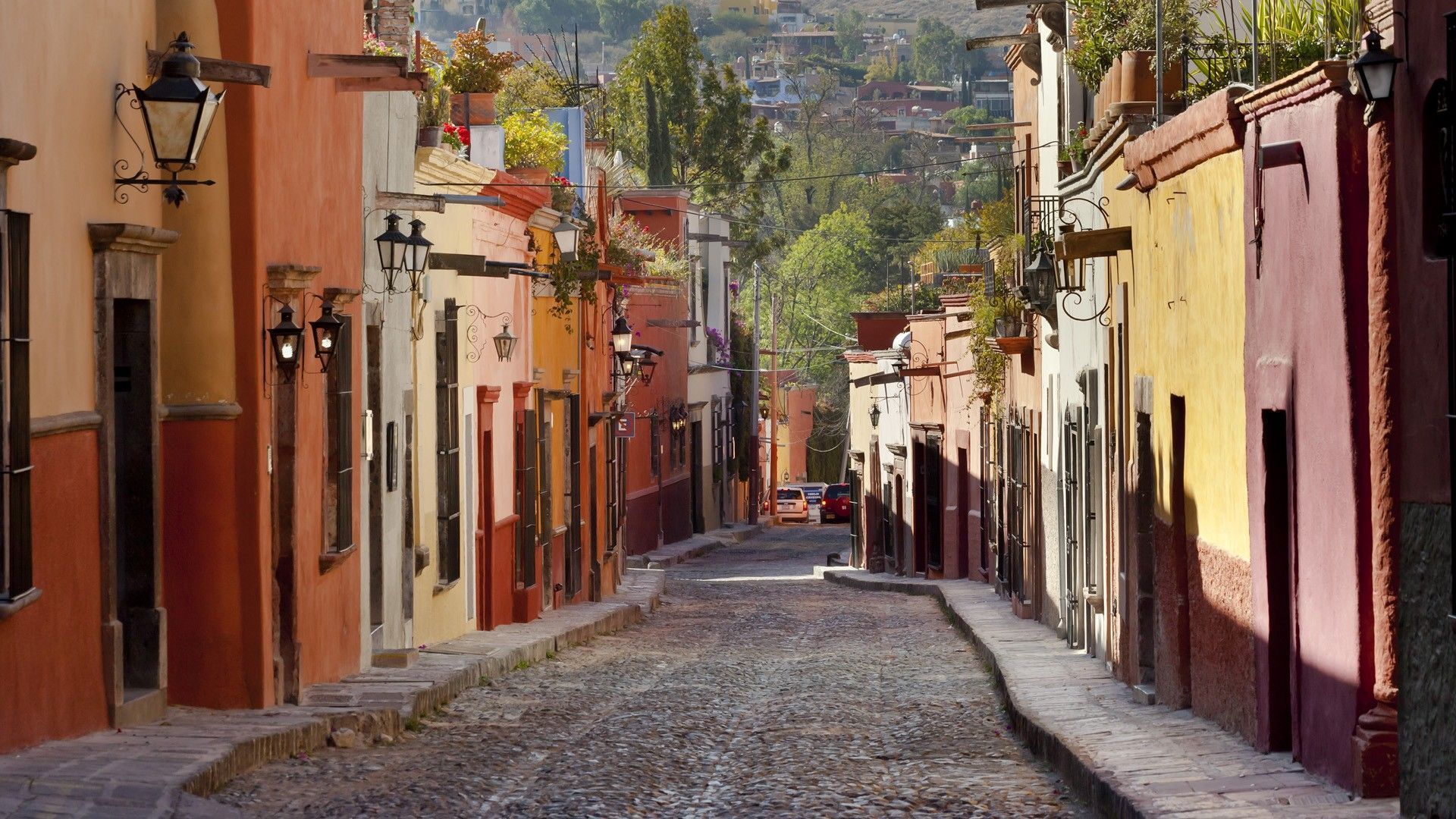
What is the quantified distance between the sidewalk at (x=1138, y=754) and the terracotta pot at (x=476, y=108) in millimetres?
8325

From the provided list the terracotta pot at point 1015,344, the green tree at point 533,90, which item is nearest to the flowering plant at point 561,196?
the terracotta pot at point 1015,344

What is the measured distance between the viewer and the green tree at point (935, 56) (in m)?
171

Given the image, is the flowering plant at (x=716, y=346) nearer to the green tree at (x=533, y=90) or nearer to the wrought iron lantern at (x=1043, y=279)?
the green tree at (x=533, y=90)

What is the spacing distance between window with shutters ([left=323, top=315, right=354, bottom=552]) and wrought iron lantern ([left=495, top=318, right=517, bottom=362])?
538 cm

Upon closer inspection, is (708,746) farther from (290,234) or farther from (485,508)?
(485,508)

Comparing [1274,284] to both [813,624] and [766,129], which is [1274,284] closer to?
[813,624]

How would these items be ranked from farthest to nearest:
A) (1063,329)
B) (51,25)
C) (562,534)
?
(562,534)
(1063,329)
(51,25)

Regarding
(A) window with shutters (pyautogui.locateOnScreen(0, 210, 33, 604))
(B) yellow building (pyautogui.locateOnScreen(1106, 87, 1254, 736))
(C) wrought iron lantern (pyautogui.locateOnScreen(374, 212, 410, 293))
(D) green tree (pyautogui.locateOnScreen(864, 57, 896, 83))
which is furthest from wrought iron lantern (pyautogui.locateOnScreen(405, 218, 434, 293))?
(D) green tree (pyautogui.locateOnScreen(864, 57, 896, 83))

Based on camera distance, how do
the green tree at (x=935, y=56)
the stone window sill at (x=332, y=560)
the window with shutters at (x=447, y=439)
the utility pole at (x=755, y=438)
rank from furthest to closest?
the green tree at (x=935, y=56)
the utility pole at (x=755, y=438)
the window with shutters at (x=447, y=439)
the stone window sill at (x=332, y=560)

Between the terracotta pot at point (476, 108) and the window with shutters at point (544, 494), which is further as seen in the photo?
the window with shutters at point (544, 494)

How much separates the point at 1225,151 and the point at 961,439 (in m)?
19.6

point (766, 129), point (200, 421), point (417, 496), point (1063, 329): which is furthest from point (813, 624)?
point (766, 129)

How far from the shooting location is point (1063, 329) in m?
19.0

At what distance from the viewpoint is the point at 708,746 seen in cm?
1176
